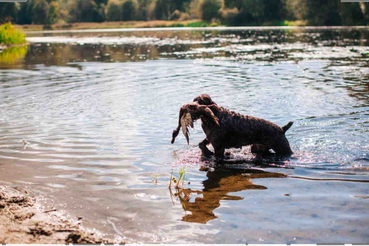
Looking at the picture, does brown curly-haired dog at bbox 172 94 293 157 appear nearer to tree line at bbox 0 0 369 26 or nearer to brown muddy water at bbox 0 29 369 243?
brown muddy water at bbox 0 29 369 243

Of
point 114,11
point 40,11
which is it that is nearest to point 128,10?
point 114,11

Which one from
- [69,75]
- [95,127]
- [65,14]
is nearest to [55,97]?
[95,127]

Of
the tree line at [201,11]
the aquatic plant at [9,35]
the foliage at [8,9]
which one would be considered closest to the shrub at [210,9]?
the tree line at [201,11]

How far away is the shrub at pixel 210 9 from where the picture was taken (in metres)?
105

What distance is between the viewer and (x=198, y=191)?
6.69 metres

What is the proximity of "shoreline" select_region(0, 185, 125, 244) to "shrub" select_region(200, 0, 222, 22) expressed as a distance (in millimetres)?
102684

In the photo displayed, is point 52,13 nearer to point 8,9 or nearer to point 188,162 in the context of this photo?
point 8,9

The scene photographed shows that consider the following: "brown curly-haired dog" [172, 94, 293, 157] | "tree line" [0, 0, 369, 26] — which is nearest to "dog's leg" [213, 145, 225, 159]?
"brown curly-haired dog" [172, 94, 293, 157]

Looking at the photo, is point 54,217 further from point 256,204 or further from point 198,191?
point 256,204

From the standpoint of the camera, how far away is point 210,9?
10544 cm

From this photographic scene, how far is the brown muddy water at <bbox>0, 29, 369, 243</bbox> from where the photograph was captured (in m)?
5.48

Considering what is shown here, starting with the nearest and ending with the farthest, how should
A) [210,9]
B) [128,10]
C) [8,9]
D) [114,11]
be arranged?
[210,9] < [8,9] < [114,11] < [128,10]

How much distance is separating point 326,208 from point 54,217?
3617mm

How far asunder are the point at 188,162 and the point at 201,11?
4053 inches
